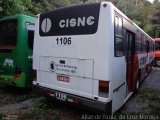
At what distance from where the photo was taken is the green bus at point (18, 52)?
7.40 metres

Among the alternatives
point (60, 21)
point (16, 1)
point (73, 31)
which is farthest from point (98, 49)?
point (16, 1)

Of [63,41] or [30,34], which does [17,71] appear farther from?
[63,41]

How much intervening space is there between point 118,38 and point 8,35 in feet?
13.7

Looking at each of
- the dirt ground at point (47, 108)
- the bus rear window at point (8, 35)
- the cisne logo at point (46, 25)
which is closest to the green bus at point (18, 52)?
the bus rear window at point (8, 35)

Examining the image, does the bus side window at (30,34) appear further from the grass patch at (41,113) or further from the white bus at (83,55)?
the grass patch at (41,113)

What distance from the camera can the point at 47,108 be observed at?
20.8 ft

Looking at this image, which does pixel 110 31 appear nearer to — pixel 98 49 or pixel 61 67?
pixel 98 49

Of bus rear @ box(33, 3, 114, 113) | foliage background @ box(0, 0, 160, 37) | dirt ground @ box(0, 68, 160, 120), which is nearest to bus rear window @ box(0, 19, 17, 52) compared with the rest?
bus rear @ box(33, 3, 114, 113)

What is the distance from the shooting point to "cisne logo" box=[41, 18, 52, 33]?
614cm

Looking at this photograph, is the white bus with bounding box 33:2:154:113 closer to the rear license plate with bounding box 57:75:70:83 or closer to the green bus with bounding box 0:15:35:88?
the rear license plate with bounding box 57:75:70:83

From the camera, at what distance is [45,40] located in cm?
618

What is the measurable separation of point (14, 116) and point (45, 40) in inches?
83.6

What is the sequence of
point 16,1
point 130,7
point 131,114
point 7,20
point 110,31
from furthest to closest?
point 130,7 → point 16,1 → point 7,20 → point 131,114 → point 110,31

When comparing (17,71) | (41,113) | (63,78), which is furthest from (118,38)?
(17,71)
